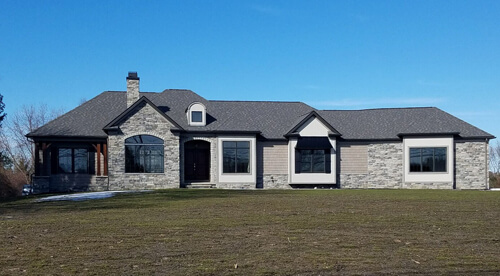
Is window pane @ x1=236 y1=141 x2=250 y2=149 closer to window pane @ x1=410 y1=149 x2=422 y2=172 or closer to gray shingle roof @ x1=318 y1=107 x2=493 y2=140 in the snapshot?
gray shingle roof @ x1=318 y1=107 x2=493 y2=140

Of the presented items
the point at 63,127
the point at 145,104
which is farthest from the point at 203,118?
the point at 63,127

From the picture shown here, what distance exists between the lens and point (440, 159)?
3183 centimetres

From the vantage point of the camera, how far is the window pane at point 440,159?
3178 centimetres

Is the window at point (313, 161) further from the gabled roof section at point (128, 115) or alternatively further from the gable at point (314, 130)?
the gabled roof section at point (128, 115)

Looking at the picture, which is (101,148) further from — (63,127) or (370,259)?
(370,259)

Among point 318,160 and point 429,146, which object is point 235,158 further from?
point 429,146

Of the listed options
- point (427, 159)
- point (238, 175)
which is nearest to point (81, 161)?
point (238, 175)

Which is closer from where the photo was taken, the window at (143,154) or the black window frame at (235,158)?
the window at (143,154)

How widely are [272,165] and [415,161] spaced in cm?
952

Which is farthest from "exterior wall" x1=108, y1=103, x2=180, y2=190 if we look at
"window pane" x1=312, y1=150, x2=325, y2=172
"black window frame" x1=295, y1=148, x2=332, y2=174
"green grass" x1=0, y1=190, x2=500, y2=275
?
"green grass" x1=0, y1=190, x2=500, y2=275

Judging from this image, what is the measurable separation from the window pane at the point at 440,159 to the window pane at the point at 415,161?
3.28ft

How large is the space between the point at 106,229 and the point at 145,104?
62.7 ft

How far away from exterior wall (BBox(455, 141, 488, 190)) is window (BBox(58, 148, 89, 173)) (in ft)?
78.6

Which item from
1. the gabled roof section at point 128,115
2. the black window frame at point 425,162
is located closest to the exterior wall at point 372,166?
the black window frame at point 425,162
